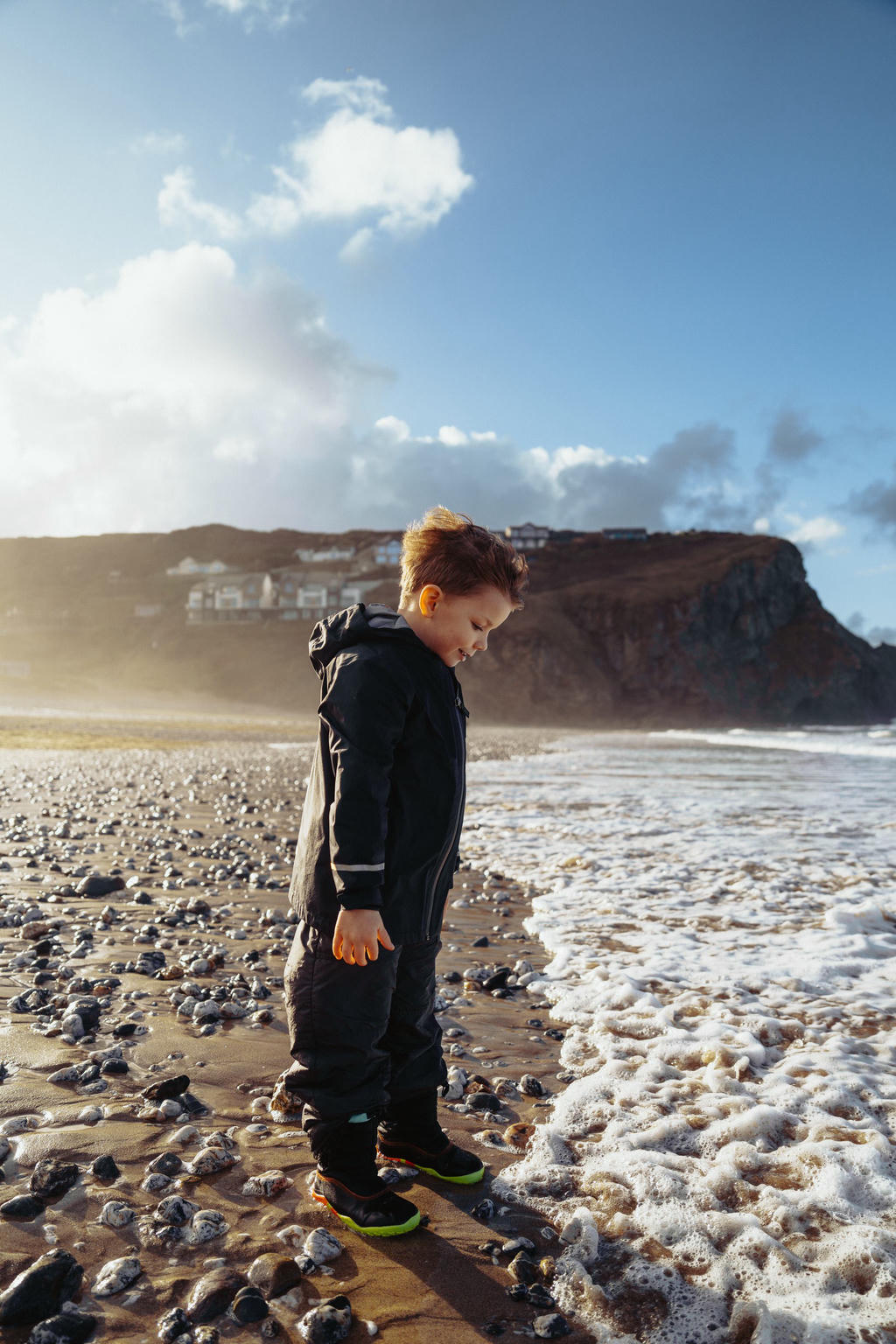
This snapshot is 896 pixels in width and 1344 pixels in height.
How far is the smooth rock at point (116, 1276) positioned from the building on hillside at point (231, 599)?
99.2 metres

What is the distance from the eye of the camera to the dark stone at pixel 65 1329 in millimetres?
1840

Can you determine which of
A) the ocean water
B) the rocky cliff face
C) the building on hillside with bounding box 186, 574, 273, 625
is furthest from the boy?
the building on hillside with bounding box 186, 574, 273, 625

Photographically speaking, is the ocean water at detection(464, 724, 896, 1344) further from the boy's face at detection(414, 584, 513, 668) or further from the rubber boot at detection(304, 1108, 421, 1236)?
the boy's face at detection(414, 584, 513, 668)

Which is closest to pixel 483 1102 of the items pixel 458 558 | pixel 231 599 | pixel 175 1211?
pixel 175 1211

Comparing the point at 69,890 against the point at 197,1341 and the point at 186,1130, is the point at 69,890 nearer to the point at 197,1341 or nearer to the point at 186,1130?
the point at 186,1130

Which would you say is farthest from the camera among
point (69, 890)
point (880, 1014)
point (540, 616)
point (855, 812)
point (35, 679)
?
point (540, 616)

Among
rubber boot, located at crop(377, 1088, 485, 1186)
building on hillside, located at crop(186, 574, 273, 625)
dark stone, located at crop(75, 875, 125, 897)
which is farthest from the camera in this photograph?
building on hillside, located at crop(186, 574, 273, 625)

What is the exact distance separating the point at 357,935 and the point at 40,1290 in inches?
46.4

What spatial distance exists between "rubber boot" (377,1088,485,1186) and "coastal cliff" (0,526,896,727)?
7317 centimetres

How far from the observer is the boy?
2523mm

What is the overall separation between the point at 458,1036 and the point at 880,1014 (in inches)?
94.5

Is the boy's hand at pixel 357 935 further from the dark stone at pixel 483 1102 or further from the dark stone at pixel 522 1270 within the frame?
the dark stone at pixel 483 1102

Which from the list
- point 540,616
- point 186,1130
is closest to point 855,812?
point 186,1130

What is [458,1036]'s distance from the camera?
391 centimetres
